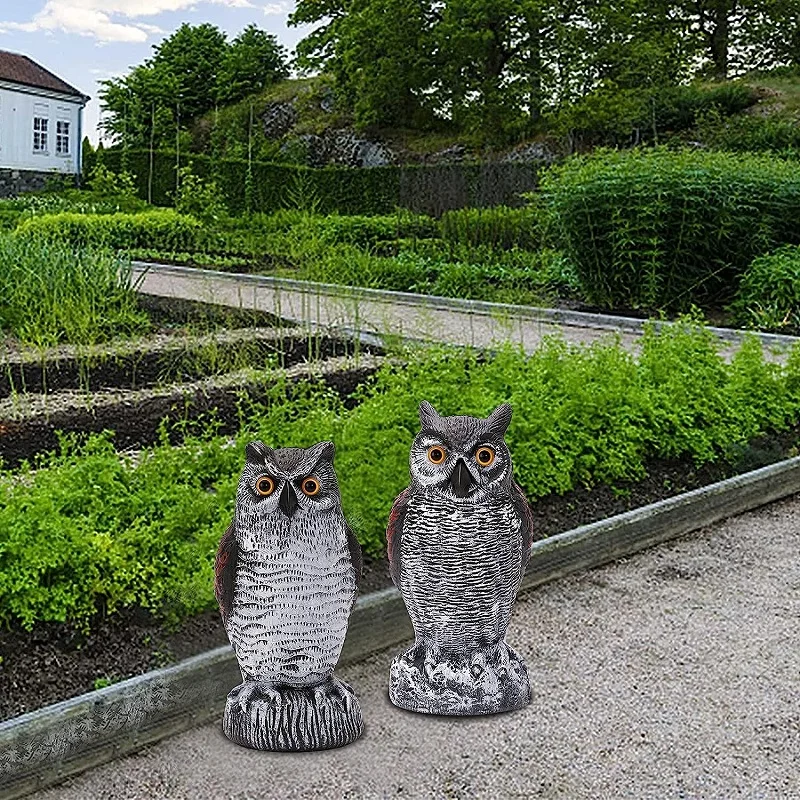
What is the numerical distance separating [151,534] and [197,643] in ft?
1.51

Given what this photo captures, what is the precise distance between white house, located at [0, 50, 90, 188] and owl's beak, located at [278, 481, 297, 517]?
128ft

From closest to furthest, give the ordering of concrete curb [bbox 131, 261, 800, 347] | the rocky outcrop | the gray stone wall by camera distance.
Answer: concrete curb [bbox 131, 261, 800, 347] → the rocky outcrop → the gray stone wall

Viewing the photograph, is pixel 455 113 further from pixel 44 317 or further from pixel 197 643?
pixel 197 643

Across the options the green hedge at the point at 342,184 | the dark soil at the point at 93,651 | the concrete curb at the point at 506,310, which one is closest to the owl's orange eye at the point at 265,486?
the dark soil at the point at 93,651

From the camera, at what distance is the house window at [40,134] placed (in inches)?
1591

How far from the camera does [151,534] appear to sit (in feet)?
13.0

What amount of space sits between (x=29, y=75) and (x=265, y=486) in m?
42.7

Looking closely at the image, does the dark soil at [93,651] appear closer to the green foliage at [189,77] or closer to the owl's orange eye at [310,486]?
the owl's orange eye at [310,486]

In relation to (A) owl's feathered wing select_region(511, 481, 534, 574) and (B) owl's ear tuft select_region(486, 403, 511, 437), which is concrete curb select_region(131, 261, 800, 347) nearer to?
(A) owl's feathered wing select_region(511, 481, 534, 574)

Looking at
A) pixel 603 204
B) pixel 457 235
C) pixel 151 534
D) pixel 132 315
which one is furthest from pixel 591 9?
pixel 151 534

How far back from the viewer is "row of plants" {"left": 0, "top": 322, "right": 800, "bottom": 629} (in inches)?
145

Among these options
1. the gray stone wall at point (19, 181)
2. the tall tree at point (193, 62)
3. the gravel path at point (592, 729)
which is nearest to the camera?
the gravel path at point (592, 729)

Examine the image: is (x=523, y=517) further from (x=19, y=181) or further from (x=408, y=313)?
(x=19, y=181)

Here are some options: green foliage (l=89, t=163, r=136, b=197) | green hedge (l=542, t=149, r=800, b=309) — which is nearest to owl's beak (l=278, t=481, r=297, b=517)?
green hedge (l=542, t=149, r=800, b=309)
